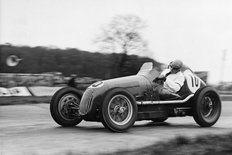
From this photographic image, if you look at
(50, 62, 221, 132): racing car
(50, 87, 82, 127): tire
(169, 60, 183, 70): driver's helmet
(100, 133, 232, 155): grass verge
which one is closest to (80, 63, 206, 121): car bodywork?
(50, 62, 221, 132): racing car

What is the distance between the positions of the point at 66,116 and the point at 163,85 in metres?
1.80

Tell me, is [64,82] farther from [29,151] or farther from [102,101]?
[29,151]

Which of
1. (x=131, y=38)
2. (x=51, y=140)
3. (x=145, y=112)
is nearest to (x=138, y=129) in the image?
(x=145, y=112)

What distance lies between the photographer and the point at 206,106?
848cm

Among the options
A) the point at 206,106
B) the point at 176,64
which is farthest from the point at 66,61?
the point at 206,106

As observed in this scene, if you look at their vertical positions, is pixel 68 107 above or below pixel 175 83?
below

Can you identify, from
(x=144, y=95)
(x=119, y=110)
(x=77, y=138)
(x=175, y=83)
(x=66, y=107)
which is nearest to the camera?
(x=77, y=138)

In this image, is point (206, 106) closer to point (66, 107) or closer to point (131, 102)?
point (131, 102)

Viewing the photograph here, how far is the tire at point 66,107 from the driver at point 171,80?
142 centimetres

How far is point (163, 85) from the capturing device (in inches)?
328

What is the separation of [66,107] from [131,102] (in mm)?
1349

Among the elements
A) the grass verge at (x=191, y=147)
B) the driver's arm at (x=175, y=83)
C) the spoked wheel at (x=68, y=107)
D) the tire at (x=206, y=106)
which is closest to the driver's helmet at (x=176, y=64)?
the driver's arm at (x=175, y=83)

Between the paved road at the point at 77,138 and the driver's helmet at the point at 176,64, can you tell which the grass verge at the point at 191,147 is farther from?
the driver's helmet at the point at 176,64

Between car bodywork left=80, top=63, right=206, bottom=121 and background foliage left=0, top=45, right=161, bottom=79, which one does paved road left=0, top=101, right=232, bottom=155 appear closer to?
car bodywork left=80, top=63, right=206, bottom=121
